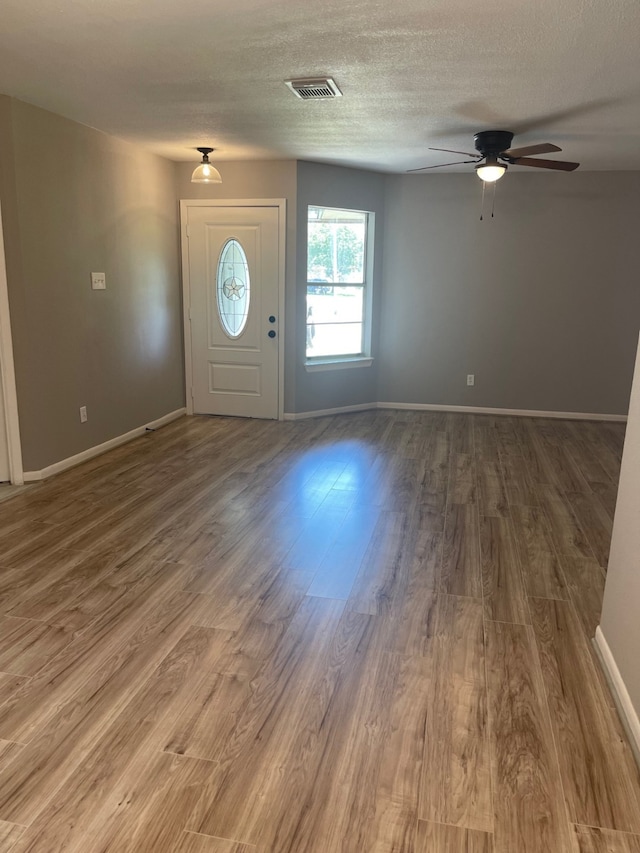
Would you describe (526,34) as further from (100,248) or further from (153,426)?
(153,426)

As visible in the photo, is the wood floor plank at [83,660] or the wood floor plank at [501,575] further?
the wood floor plank at [501,575]

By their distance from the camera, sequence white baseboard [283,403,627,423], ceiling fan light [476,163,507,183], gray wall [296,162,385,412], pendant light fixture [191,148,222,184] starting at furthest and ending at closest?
white baseboard [283,403,627,423]
gray wall [296,162,385,412]
pendant light fixture [191,148,222,184]
ceiling fan light [476,163,507,183]

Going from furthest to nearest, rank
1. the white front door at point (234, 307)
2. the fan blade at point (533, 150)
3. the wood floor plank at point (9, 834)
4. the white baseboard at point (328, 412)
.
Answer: the white baseboard at point (328, 412)
the white front door at point (234, 307)
the fan blade at point (533, 150)
the wood floor plank at point (9, 834)

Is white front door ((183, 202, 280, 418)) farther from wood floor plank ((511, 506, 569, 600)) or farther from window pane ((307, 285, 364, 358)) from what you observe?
wood floor plank ((511, 506, 569, 600))

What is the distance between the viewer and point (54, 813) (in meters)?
1.66

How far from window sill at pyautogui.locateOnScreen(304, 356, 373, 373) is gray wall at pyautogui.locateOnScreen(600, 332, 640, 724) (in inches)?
166

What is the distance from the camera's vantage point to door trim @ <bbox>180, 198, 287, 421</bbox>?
583cm

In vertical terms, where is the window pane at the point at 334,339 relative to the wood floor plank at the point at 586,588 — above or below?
above

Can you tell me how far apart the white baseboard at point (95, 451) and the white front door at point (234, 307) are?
57 centimetres

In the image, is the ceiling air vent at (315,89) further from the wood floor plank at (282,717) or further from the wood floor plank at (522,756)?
the wood floor plank at (522,756)

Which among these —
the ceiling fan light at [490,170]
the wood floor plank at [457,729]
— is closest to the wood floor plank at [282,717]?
the wood floor plank at [457,729]

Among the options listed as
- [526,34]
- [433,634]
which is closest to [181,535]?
[433,634]

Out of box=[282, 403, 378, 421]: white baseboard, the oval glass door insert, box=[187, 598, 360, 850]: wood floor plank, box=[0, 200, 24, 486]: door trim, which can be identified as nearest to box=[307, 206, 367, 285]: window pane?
the oval glass door insert

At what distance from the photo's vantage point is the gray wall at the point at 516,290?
6.14m
